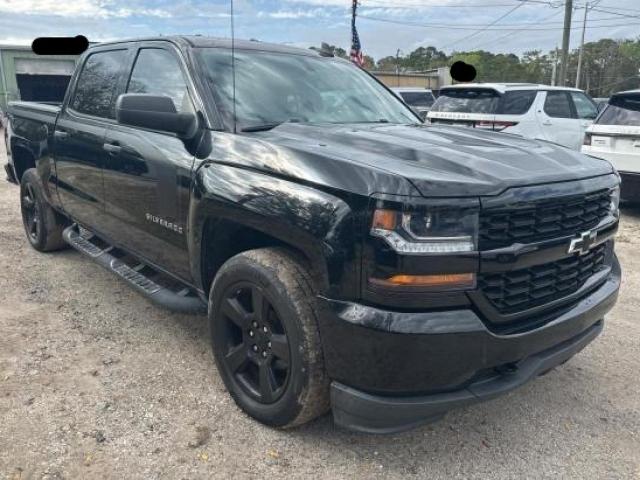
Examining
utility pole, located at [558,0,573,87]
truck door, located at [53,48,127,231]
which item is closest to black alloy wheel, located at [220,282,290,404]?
truck door, located at [53,48,127,231]

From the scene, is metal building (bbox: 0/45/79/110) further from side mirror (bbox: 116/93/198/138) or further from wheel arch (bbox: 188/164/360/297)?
wheel arch (bbox: 188/164/360/297)

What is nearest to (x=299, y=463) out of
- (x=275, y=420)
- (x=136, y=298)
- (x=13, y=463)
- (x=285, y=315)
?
(x=275, y=420)

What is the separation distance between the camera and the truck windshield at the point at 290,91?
129 inches

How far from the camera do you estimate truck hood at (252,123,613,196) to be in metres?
2.27

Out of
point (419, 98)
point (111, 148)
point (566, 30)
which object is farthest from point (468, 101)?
point (566, 30)

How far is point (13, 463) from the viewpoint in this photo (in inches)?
101

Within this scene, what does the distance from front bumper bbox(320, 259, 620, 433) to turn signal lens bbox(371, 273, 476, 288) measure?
0.11 m

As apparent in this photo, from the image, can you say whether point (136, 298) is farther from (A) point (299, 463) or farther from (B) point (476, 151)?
(B) point (476, 151)

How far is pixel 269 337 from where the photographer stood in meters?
2.72

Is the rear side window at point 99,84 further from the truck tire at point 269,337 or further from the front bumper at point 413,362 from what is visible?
the front bumper at point 413,362

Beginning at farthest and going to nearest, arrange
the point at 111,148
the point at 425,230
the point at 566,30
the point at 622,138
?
1. the point at 566,30
2. the point at 622,138
3. the point at 111,148
4. the point at 425,230

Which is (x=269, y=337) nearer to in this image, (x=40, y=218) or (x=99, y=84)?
(x=99, y=84)

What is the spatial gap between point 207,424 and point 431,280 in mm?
1424

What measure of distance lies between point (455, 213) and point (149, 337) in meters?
2.48
